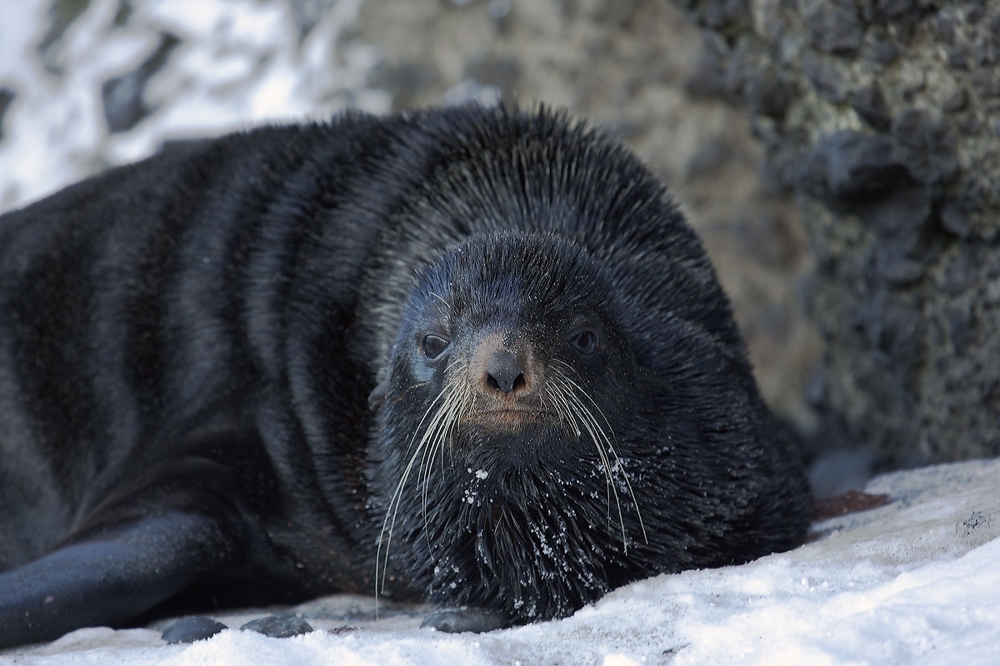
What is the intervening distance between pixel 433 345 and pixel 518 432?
Answer: 0.44 metres

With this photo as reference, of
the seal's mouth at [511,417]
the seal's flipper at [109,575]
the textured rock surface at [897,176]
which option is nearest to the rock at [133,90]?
the textured rock surface at [897,176]

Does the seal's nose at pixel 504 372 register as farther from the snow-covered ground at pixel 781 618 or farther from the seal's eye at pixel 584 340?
the snow-covered ground at pixel 781 618

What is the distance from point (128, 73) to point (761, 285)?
4323mm

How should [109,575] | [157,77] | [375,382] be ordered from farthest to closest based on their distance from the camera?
[157,77]
[375,382]
[109,575]

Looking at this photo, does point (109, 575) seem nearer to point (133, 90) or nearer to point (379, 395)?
point (379, 395)

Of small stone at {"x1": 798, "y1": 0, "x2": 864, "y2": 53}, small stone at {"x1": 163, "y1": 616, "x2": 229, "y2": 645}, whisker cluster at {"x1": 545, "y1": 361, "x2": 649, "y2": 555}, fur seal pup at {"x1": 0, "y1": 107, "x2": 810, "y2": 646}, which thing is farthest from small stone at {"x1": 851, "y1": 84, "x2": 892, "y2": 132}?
small stone at {"x1": 163, "y1": 616, "x2": 229, "y2": 645}

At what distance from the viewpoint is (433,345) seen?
139 inches

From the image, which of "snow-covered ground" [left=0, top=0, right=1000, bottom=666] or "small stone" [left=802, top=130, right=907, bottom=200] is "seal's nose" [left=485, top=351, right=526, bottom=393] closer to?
"snow-covered ground" [left=0, top=0, right=1000, bottom=666]

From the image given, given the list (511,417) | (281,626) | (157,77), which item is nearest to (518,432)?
(511,417)

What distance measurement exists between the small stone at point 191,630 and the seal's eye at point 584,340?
1305 mm

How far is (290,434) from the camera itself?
4.39m

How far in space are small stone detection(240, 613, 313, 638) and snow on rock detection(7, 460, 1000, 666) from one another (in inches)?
4.1

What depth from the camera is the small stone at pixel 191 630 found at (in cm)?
339

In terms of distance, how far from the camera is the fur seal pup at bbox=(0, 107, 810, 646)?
3.43 m
